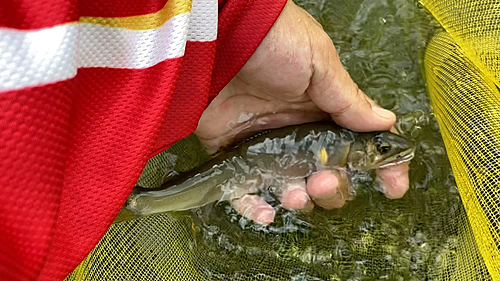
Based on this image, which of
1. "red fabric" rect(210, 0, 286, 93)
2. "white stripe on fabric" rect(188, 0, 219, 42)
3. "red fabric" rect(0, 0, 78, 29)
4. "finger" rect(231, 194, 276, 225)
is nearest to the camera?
"red fabric" rect(0, 0, 78, 29)

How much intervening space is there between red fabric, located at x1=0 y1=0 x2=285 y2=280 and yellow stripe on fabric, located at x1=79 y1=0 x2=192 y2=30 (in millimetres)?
22

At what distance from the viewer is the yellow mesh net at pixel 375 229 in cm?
135

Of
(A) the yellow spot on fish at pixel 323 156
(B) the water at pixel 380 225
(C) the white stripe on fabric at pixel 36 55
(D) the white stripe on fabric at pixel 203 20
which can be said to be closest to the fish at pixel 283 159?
(A) the yellow spot on fish at pixel 323 156

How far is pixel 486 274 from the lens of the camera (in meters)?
1.31

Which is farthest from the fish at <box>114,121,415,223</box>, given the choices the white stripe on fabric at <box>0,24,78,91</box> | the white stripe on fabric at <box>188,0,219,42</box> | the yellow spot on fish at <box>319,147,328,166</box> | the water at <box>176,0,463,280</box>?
the white stripe on fabric at <box>0,24,78,91</box>

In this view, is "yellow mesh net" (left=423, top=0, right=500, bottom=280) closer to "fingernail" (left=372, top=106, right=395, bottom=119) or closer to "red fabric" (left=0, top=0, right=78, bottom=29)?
"fingernail" (left=372, top=106, right=395, bottom=119)

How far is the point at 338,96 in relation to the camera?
1.43 metres

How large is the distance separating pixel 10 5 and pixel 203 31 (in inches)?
16.8

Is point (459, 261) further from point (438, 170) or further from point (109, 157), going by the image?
point (109, 157)

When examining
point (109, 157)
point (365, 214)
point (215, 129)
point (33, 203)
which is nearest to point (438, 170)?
point (365, 214)

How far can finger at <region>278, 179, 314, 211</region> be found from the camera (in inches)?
61.9

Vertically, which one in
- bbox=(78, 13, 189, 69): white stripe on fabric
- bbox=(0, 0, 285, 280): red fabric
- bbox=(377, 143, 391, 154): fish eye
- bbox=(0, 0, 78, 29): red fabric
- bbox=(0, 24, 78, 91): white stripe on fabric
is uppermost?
bbox=(0, 0, 78, 29): red fabric

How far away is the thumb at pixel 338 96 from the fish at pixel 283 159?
0.13 feet

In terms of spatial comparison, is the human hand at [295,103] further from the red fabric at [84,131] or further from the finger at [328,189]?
the red fabric at [84,131]
